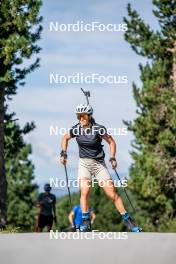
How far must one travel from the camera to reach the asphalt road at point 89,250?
197 inches

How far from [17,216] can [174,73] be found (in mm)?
35234

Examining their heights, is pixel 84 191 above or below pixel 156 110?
below

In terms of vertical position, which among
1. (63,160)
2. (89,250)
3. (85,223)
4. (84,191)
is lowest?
(89,250)

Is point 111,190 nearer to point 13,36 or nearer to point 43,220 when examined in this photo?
point 43,220

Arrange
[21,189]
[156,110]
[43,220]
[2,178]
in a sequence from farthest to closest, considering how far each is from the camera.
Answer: [21,189]
[156,110]
[2,178]
[43,220]

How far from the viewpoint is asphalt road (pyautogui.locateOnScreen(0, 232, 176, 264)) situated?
16.5 ft

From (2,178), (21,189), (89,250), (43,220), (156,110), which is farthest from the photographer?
(21,189)

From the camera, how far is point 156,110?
3559cm

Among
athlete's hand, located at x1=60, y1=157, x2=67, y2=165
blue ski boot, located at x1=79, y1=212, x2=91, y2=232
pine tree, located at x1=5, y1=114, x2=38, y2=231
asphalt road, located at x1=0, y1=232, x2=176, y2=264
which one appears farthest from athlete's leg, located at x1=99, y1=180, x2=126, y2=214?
pine tree, located at x1=5, y1=114, x2=38, y2=231

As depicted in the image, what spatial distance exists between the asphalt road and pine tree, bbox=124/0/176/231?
26.5 metres

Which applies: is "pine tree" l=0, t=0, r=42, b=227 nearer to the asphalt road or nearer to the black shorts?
the black shorts

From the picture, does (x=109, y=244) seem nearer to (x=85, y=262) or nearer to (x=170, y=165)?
(x=85, y=262)

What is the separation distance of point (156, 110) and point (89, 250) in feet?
99.7

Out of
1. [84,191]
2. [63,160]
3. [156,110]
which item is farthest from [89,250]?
[156,110]
